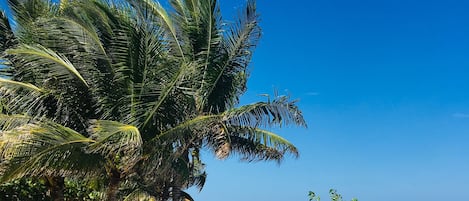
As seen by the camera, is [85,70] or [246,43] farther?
[246,43]

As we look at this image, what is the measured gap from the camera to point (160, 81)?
11.9 meters

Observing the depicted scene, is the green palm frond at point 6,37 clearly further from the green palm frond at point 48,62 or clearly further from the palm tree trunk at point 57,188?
the palm tree trunk at point 57,188

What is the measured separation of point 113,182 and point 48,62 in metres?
3.03

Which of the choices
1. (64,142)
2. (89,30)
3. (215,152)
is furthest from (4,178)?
(215,152)

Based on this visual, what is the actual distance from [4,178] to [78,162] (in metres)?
1.39

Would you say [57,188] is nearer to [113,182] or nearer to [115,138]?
[113,182]

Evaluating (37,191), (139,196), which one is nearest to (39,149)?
(139,196)

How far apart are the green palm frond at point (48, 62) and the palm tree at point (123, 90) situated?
0.07 ft

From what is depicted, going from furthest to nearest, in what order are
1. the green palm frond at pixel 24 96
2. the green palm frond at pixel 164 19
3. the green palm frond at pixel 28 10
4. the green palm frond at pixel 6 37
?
the green palm frond at pixel 6 37 → the green palm frond at pixel 28 10 → the green palm frond at pixel 164 19 → the green palm frond at pixel 24 96

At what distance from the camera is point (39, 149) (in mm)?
10141

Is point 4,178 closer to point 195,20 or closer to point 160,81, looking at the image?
point 160,81

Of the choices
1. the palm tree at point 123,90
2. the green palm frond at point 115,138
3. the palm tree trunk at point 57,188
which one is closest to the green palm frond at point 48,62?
the palm tree at point 123,90

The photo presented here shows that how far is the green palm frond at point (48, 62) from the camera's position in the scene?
10.7 m

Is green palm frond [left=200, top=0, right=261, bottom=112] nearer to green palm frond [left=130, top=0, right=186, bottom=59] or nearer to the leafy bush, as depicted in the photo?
green palm frond [left=130, top=0, right=186, bottom=59]
